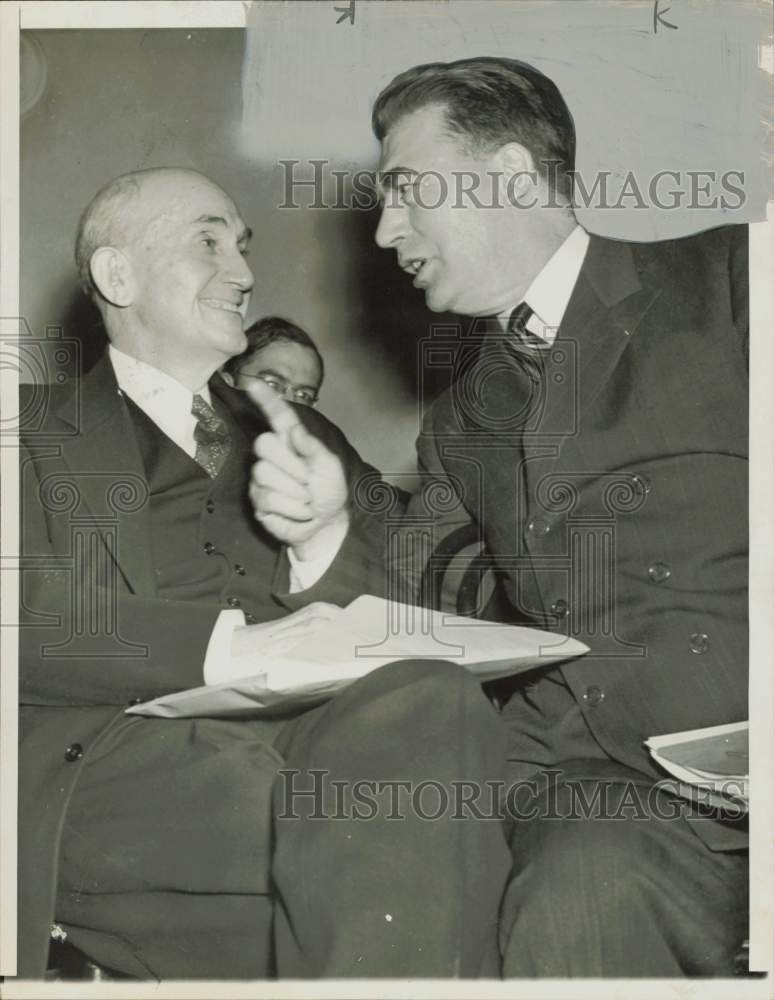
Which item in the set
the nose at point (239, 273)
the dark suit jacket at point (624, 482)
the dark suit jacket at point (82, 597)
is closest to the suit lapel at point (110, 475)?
the dark suit jacket at point (82, 597)

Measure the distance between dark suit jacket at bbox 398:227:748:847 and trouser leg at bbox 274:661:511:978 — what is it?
1.05 ft

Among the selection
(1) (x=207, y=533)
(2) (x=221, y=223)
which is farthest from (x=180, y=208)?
(1) (x=207, y=533)

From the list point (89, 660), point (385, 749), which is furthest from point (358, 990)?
point (89, 660)

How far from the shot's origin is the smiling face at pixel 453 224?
2.94 m

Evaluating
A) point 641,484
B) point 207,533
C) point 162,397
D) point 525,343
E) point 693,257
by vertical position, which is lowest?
point 207,533

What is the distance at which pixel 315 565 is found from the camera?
2.93m

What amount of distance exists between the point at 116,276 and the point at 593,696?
1538 millimetres

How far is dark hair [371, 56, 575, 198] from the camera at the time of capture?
295 cm

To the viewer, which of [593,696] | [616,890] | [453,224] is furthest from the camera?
[453,224]

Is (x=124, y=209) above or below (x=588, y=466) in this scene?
above

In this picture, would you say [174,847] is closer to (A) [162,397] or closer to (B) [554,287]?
(A) [162,397]

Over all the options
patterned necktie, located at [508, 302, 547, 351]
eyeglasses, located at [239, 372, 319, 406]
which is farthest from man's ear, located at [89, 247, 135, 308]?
patterned necktie, located at [508, 302, 547, 351]

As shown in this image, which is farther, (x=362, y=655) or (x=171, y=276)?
(x=171, y=276)

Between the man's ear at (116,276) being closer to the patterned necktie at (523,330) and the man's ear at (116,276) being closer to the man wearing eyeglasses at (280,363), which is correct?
the man wearing eyeglasses at (280,363)
